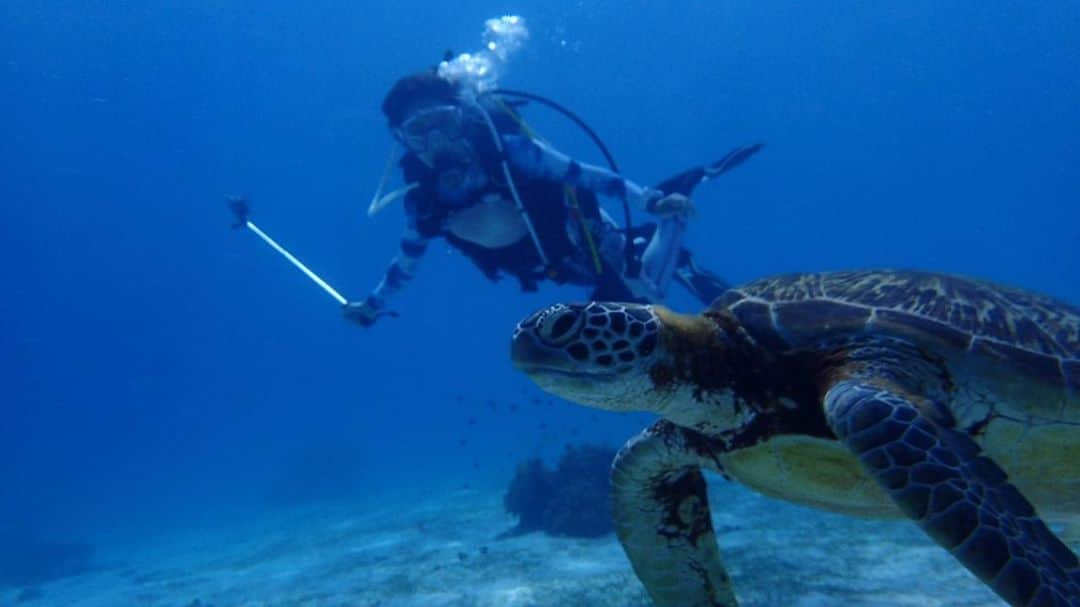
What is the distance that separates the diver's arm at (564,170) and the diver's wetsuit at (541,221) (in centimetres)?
1

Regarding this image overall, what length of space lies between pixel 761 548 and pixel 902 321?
4700 mm

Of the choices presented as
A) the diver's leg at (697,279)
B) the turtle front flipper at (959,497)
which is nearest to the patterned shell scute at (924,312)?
the turtle front flipper at (959,497)

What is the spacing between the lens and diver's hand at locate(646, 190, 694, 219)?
711 centimetres

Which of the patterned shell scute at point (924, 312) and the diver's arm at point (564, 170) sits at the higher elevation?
the diver's arm at point (564, 170)

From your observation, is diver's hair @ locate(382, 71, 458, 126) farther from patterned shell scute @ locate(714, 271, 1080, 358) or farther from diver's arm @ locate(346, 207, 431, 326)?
patterned shell scute @ locate(714, 271, 1080, 358)

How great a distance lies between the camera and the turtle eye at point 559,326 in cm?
265

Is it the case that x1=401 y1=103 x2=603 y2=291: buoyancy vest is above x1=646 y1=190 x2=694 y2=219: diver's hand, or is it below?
above

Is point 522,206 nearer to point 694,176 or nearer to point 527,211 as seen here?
point 527,211

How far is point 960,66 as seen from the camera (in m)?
84.8

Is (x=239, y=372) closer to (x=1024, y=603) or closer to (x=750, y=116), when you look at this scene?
(x=750, y=116)

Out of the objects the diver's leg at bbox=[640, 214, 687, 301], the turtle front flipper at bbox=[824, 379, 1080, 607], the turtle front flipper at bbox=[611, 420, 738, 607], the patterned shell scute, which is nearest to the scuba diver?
the diver's leg at bbox=[640, 214, 687, 301]

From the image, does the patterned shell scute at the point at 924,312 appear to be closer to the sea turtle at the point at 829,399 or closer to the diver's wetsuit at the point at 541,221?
the sea turtle at the point at 829,399

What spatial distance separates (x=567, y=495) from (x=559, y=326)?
8.07m

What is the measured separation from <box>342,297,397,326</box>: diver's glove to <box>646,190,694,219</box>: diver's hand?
3.42 m
